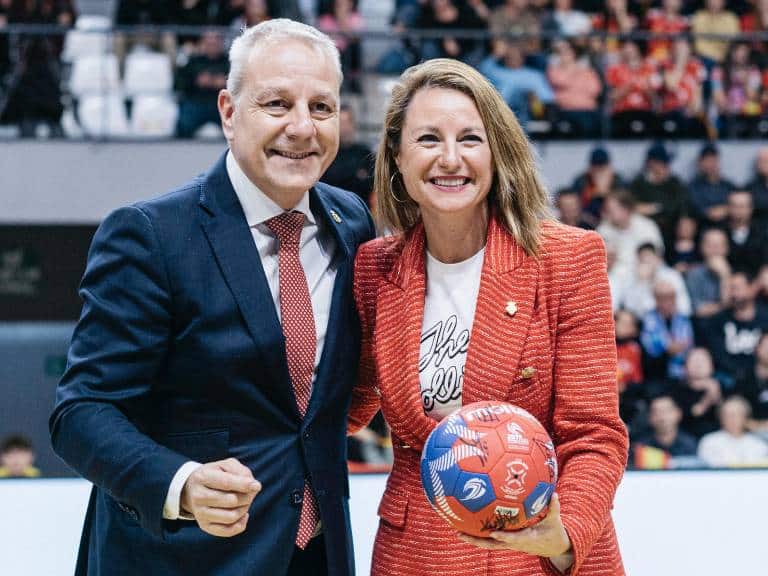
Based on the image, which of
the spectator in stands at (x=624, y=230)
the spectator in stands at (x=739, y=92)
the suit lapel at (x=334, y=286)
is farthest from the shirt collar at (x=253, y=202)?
the spectator in stands at (x=739, y=92)

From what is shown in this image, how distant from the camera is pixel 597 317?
229cm

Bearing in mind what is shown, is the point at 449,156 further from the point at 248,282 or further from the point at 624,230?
the point at 624,230

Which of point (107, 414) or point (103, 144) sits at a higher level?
point (107, 414)

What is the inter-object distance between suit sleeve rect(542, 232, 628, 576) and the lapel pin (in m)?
0.05

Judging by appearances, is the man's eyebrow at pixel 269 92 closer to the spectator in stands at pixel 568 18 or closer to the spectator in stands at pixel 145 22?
the spectator in stands at pixel 145 22

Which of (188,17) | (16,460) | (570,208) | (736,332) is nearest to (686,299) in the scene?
(736,332)

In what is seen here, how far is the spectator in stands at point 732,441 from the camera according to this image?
6832 mm

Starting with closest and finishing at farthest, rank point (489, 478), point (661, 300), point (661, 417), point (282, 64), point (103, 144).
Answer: point (489, 478) → point (282, 64) → point (661, 417) → point (661, 300) → point (103, 144)

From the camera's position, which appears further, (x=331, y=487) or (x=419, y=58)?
(x=419, y=58)

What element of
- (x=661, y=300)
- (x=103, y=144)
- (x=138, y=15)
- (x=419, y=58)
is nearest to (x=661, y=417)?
(x=661, y=300)

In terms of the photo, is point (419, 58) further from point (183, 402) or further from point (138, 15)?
point (183, 402)

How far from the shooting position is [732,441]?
6945mm

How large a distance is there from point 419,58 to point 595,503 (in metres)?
7.16

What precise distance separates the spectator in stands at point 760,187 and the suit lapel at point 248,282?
6901 mm
